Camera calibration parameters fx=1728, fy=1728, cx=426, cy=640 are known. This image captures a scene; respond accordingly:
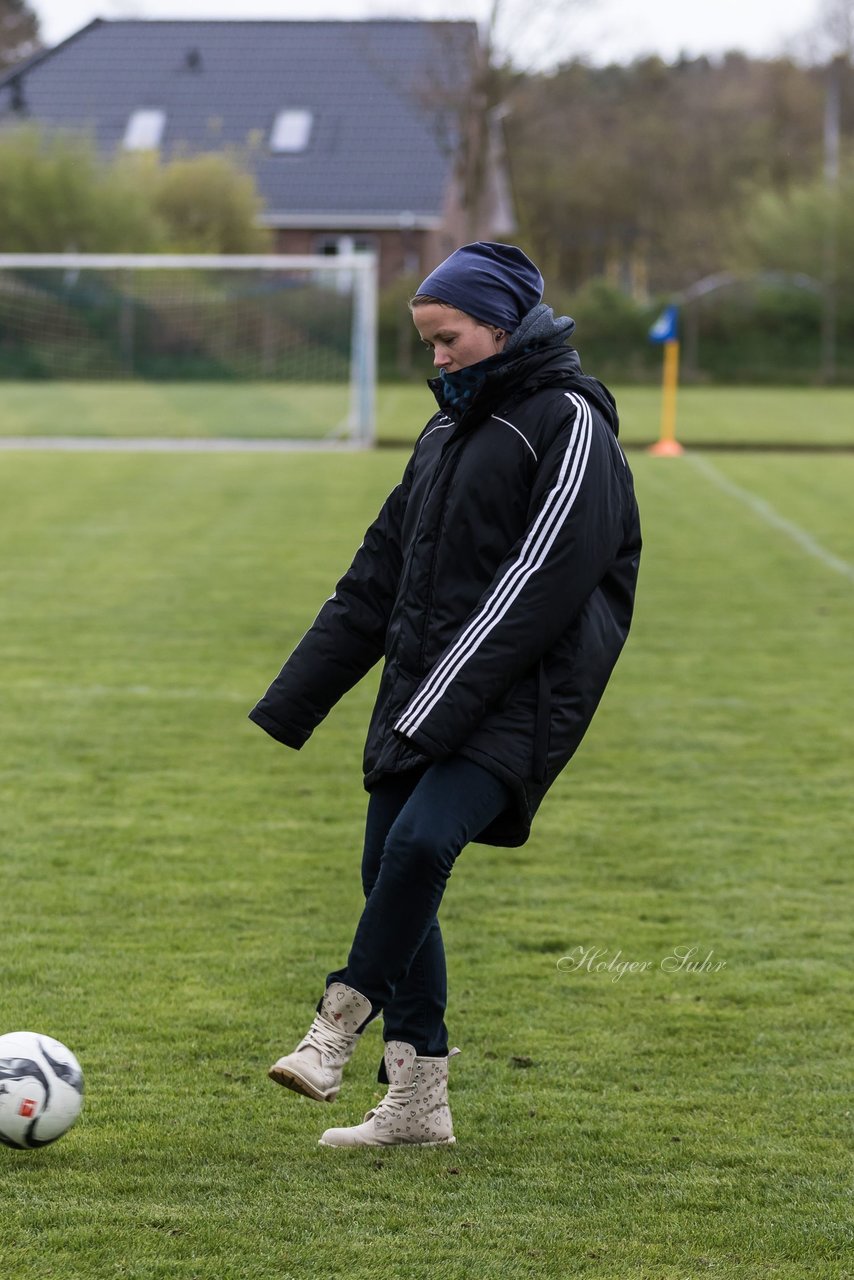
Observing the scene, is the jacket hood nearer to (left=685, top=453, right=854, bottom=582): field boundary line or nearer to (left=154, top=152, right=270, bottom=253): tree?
(left=685, top=453, right=854, bottom=582): field boundary line

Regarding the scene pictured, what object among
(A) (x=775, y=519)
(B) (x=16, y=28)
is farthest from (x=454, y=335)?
(B) (x=16, y=28)

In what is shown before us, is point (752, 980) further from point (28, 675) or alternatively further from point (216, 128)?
point (216, 128)

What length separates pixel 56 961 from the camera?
4848mm

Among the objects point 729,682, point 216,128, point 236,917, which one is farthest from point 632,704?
point 216,128

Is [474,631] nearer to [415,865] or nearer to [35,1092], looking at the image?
[415,865]

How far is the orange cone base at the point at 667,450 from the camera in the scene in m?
23.8

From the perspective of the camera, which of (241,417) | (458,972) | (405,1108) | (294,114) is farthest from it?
(294,114)

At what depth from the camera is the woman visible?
3314 mm

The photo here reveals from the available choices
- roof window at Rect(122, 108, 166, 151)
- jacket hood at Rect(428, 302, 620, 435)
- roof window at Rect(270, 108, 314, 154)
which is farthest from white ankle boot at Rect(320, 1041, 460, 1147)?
roof window at Rect(122, 108, 166, 151)

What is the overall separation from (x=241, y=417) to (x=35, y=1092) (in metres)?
24.5

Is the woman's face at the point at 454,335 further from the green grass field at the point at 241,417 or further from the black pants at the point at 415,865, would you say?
the green grass field at the point at 241,417

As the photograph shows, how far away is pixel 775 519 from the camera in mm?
16547

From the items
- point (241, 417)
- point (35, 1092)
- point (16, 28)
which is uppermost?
point (16, 28)

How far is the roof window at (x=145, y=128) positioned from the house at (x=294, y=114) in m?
0.04
